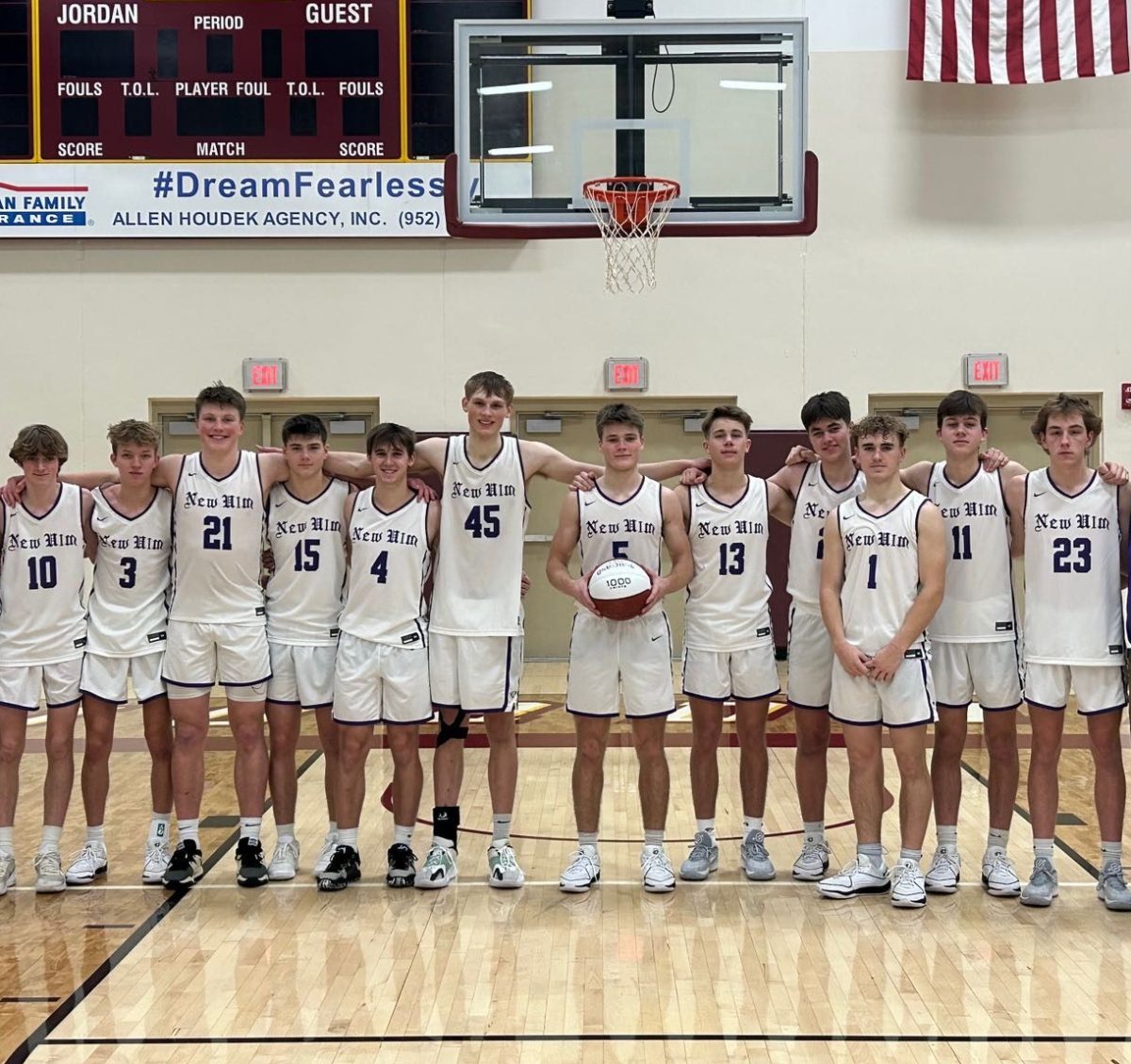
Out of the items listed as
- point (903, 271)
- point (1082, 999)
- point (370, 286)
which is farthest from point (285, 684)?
point (903, 271)

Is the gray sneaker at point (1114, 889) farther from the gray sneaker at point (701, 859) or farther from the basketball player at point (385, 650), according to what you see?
the basketball player at point (385, 650)

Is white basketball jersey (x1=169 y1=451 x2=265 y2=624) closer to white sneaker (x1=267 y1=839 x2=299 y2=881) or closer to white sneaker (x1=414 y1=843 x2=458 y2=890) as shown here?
white sneaker (x1=267 y1=839 x2=299 y2=881)

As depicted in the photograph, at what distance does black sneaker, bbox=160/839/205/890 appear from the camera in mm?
5113

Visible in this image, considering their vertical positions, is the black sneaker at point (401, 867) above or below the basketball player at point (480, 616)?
below

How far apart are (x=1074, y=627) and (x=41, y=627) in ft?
13.0

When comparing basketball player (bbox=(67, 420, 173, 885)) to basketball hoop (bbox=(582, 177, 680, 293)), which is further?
basketball hoop (bbox=(582, 177, 680, 293))

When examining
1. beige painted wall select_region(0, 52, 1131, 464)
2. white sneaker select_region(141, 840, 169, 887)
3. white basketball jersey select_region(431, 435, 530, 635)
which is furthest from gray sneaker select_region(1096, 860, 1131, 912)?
beige painted wall select_region(0, 52, 1131, 464)

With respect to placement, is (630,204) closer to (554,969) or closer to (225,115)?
(554,969)

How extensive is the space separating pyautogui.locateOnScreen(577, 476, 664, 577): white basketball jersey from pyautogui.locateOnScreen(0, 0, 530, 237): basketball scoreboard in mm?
6540

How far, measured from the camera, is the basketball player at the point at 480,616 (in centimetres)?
514

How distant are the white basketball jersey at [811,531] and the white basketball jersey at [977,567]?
0.41 meters

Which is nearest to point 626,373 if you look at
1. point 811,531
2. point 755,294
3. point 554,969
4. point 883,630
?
point 755,294

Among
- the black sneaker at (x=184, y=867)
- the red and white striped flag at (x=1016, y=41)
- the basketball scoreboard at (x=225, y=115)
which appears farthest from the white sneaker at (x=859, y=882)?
the red and white striped flag at (x=1016, y=41)

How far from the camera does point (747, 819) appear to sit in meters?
5.37
